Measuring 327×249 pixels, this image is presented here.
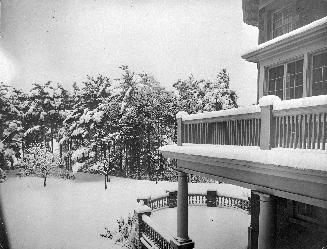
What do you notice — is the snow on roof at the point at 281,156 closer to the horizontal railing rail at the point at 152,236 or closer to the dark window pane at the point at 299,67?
the horizontal railing rail at the point at 152,236

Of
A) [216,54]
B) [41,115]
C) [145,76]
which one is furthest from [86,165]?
[216,54]

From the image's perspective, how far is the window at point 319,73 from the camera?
25.0ft

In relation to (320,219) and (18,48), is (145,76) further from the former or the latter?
(320,219)

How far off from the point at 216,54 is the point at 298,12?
31596 mm

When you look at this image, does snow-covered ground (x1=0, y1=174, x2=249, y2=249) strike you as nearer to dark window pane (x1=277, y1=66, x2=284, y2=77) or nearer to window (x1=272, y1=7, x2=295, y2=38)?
dark window pane (x1=277, y1=66, x2=284, y2=77)

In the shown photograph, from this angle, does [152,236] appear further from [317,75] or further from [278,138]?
[317,75]

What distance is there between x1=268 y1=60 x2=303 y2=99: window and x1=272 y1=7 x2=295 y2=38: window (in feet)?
5.01

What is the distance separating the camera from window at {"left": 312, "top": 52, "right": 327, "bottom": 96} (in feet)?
25.0

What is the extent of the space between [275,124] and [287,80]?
4.66 metres

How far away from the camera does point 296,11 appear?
8.76 m

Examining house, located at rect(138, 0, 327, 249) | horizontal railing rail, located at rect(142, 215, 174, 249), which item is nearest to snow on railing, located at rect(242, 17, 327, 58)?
house, located at rect(138, 0, 327, 249)

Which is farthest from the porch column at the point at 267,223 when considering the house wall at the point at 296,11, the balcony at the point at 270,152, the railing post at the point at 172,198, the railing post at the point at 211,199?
the railing post at the point at 172,198

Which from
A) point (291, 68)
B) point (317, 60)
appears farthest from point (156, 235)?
point (317, 60)

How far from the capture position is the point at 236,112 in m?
6.05
